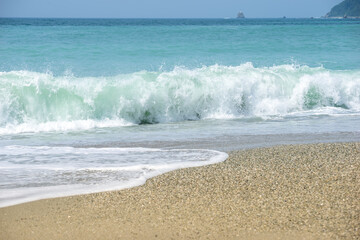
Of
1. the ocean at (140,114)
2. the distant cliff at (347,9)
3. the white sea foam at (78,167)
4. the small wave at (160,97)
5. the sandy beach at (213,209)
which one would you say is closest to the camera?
the sandy beach at (213,209)

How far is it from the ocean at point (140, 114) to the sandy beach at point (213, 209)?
42 centimetres

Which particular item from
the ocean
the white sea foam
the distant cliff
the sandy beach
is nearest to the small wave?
the ocean

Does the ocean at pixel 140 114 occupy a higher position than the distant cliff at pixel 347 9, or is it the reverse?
the distant cliff at pixel 347 9

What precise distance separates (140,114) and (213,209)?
21.2 feet

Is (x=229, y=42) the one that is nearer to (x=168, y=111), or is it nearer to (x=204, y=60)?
(x=204, y=60)

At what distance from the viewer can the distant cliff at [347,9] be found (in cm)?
16238

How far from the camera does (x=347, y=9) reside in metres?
172

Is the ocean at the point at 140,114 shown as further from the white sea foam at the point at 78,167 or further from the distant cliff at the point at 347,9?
the distant cliff at the point at 347,9

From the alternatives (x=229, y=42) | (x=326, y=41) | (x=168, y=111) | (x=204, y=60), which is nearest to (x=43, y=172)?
(x=168, y=111)

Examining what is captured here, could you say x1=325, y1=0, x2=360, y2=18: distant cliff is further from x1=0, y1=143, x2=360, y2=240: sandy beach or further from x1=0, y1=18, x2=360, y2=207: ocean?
x1=0, y1=143, x2=360, y2=240: sandy beach

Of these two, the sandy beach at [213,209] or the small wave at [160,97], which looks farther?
the small wave at [160,97]

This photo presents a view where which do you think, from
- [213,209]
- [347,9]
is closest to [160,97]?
[213,209]

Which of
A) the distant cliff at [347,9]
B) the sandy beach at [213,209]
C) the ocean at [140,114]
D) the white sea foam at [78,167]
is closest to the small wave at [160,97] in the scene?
the ocean at [140,114]

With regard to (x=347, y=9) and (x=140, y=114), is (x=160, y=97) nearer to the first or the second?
(x=140, y=114)
